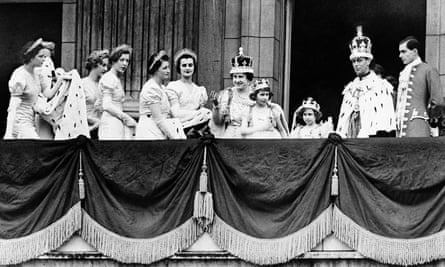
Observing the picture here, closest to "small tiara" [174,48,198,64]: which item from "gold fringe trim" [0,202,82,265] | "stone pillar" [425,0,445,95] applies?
"gold fringe trim" [0,202,82,265]

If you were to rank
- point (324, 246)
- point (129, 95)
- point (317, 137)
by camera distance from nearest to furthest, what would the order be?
point (324, 246) → point (317, 137) → point (129, 95)

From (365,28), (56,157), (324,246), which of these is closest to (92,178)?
(56,157)

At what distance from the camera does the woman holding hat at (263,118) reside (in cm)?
3117

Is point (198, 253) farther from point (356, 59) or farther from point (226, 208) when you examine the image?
point (356, 59)

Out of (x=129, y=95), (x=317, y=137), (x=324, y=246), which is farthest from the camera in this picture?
(x=129, y=95)

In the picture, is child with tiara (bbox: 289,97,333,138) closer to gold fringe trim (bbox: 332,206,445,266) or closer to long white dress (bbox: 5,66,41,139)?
gold fringe trim (bbox: 332,206,445,266)

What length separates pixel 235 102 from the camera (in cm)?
3181

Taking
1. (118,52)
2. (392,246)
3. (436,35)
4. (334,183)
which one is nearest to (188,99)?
(118,52)

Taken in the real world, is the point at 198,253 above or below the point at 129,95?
below

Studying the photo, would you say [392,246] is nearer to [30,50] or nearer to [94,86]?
[94,86]

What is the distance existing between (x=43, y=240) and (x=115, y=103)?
269cm

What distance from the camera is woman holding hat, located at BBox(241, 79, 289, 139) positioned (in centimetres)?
3117

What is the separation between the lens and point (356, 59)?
101ft

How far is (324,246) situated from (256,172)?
143cm
